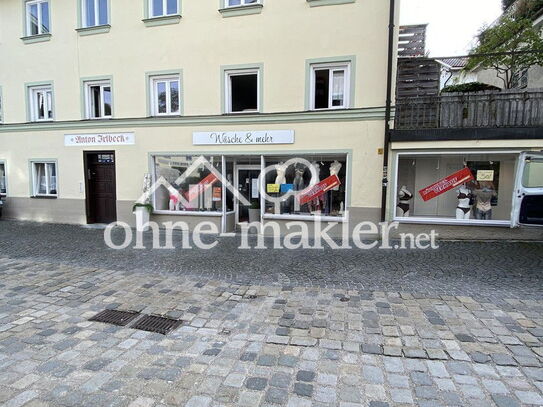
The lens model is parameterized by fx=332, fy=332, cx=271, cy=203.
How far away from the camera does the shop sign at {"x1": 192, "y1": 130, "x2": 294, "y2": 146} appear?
8.79 metres

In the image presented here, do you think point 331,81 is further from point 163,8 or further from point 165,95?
point 163,8

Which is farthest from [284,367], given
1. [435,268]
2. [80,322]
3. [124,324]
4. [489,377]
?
[435,268]

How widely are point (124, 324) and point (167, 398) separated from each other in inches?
62.9

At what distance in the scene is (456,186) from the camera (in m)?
8.58

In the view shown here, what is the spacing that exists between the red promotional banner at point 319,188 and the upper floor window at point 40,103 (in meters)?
8.80

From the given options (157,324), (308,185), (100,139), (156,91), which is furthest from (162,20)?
(157,324)

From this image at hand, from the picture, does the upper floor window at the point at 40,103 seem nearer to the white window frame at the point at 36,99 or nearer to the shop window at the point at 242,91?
the white window frame at the point at 36,99

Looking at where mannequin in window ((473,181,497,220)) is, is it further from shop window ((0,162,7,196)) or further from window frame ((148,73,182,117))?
shop window ((0,162,7,196))

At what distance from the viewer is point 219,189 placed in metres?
9.85

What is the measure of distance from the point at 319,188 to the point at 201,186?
357 cm

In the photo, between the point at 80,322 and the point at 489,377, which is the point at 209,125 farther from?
the point at 489,377

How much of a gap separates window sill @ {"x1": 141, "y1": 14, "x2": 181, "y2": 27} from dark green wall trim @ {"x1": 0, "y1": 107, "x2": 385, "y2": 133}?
2.66 m

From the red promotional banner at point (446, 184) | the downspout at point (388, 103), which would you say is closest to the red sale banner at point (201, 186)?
the downspout at point (388, 103)

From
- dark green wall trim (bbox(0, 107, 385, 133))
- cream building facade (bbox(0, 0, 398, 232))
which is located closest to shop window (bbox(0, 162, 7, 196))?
cream building facade (bbox(0, 0, 398, 232))
